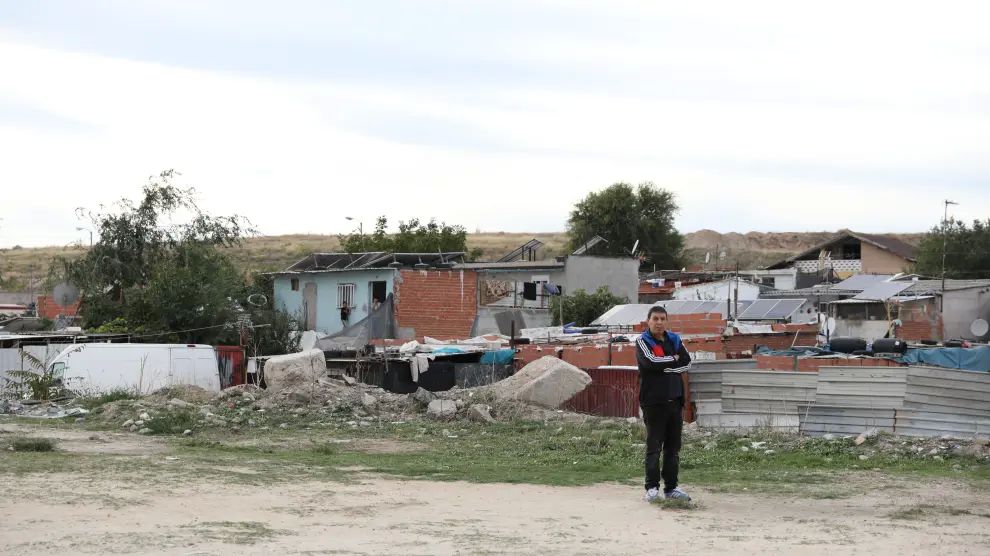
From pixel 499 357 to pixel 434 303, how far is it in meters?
18.0

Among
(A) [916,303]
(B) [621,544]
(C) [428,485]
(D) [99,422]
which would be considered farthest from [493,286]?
(B) [621,544]

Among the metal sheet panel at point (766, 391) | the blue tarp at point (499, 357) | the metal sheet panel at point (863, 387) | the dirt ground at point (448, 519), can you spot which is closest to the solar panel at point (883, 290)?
the blue tarp at point (499, 357)

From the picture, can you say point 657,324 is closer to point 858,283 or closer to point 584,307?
point 584,307

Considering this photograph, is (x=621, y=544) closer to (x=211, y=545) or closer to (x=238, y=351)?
(x=211, y=545)

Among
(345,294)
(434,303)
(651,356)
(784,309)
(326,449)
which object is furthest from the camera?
(345,294)

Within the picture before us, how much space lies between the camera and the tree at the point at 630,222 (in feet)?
278

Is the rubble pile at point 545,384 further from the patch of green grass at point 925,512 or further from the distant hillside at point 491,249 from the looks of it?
the distant hillside at point 491,249

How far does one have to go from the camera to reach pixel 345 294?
51.4 meters

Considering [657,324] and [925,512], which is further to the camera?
[657,324]

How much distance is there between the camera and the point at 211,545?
332 inches

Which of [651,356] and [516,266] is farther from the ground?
[516,266]

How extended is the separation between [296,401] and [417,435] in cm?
561

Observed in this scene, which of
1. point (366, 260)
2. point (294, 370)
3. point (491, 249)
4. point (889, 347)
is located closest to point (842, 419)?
point (889, 347)

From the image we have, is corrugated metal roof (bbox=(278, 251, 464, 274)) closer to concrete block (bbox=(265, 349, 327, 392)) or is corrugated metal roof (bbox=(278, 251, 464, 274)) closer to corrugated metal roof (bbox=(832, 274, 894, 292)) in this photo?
corrugated metal roof (bbox=(832, 274, 894, 292))
